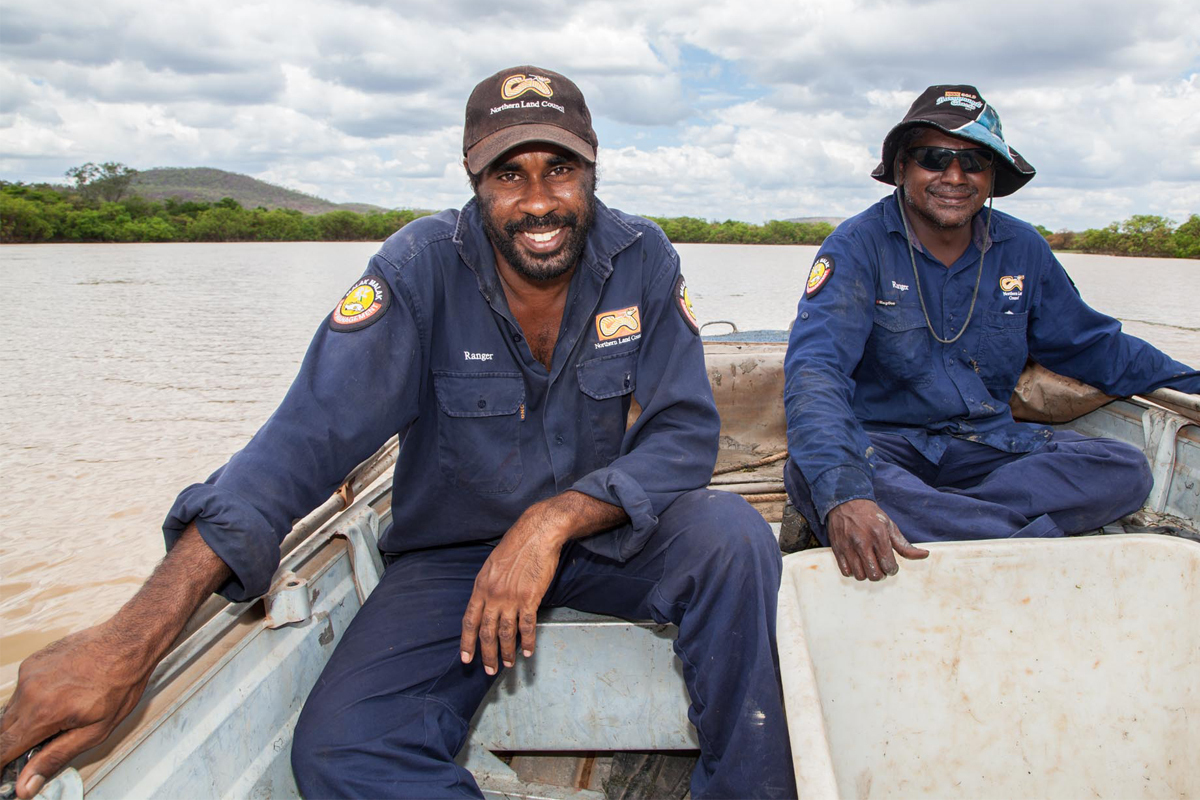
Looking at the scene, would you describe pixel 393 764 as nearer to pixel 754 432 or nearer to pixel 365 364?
pixel 365 364

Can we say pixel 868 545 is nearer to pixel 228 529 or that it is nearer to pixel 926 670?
pixel 926 670

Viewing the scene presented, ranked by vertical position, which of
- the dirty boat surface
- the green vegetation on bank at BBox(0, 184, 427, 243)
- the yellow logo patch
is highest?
the green vegetation on bank at BBox(0, 184, 427, 243)

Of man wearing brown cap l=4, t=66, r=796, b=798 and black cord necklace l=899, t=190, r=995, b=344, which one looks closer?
man wearing brown cap l=4, t=66, r=796, b=798

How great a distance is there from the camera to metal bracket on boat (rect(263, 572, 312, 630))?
1.49m

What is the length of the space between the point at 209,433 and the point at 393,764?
6.60m

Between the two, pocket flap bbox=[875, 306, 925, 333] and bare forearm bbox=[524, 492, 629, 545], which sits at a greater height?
pocket flap bbox=[875, 306, 925, 333]

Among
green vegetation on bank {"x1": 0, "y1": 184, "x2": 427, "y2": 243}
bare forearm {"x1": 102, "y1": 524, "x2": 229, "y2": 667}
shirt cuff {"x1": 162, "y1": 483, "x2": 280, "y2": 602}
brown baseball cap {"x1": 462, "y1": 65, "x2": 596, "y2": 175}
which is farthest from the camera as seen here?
green vegetation on bank {"x1": 0, "y1": 184, "x2": 427, "y2": 243}

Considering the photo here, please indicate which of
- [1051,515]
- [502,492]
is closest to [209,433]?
[502,492]

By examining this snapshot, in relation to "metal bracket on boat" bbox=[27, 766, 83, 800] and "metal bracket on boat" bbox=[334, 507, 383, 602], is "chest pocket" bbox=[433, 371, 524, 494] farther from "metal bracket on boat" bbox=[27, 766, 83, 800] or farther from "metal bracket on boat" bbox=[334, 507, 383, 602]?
"metal bracket on boat" bbox=[27, 766, 83, 800]

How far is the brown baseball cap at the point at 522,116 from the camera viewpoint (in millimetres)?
1646

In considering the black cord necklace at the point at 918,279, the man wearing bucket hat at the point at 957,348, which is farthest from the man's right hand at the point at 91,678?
the black cord necklace at the point at 918,279

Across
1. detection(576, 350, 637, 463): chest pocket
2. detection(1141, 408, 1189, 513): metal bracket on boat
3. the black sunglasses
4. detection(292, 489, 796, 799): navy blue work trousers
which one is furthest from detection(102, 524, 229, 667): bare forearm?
Answer: detection(1141, 408, 1189, 513): metal bracket on boat

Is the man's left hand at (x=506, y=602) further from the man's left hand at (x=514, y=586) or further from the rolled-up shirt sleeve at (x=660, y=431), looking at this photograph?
the rolled-up shirt sleeve at (x=660, y=431)

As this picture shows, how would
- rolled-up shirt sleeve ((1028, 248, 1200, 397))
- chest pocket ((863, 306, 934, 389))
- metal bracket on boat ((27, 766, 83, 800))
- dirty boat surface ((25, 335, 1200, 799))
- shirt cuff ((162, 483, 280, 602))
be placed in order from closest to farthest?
metal bracket on boat ((27, 766, 83, 800)) < shirt cuff ((162, 483, 280, 602)) < dirty boat surface ((25, 335, 1200, 799)) < chest pocket ((863, 306, 934, 389)) < rolled-up shirt sleeve ((1028, 248, 1200, 397))
